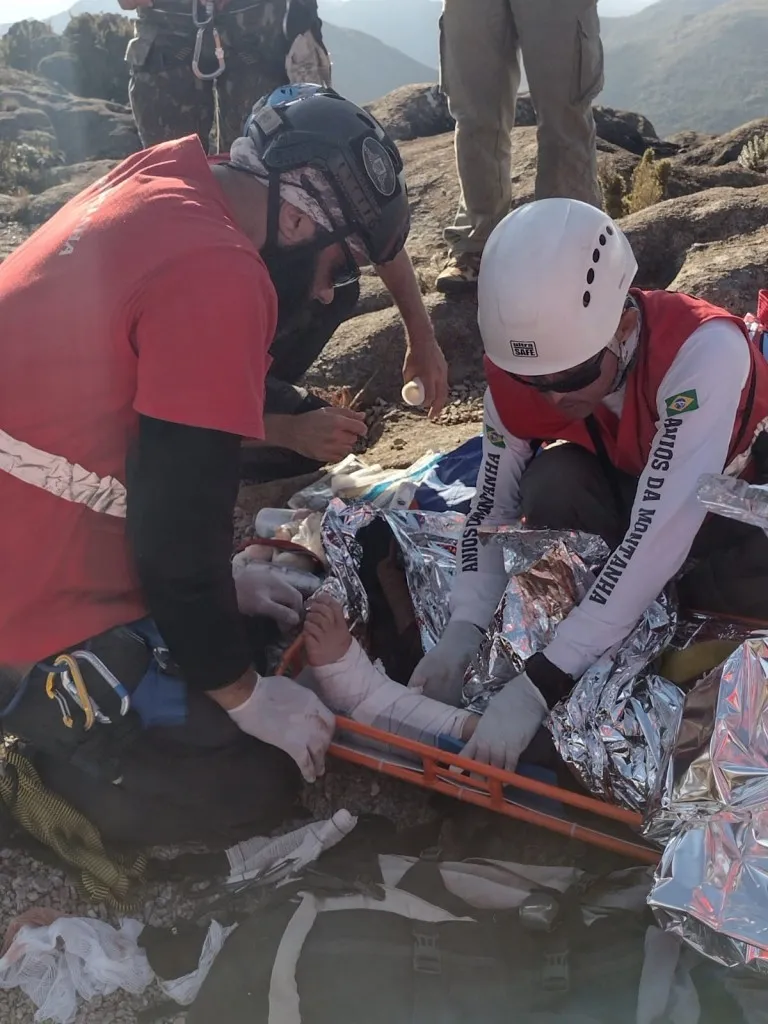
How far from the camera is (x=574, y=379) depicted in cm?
219

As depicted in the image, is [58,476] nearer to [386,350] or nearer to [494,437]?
[494,437]

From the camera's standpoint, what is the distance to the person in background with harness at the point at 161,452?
176cm

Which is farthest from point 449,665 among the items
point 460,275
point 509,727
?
point 460,275

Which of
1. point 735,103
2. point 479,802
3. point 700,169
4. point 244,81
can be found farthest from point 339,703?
point 735,103

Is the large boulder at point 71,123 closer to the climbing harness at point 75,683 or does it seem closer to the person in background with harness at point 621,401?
the person in background with harness at point 621,401

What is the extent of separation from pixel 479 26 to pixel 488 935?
378 cm

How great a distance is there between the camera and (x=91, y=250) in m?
1.81

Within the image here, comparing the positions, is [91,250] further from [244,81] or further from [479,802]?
[244,81]

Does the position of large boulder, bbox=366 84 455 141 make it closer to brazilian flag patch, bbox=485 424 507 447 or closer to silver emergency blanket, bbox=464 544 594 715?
brazilian flag patch, bbox=485 424 507 447

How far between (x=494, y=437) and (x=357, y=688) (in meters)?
0.78

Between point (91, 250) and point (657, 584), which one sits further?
point (657, 584)

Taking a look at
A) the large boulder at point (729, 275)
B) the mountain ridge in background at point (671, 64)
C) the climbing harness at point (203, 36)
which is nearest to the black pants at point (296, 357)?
the climbing harness at point (203, 36)

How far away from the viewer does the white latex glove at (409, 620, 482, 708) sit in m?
2.49

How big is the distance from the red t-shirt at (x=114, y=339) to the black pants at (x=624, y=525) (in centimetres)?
94
